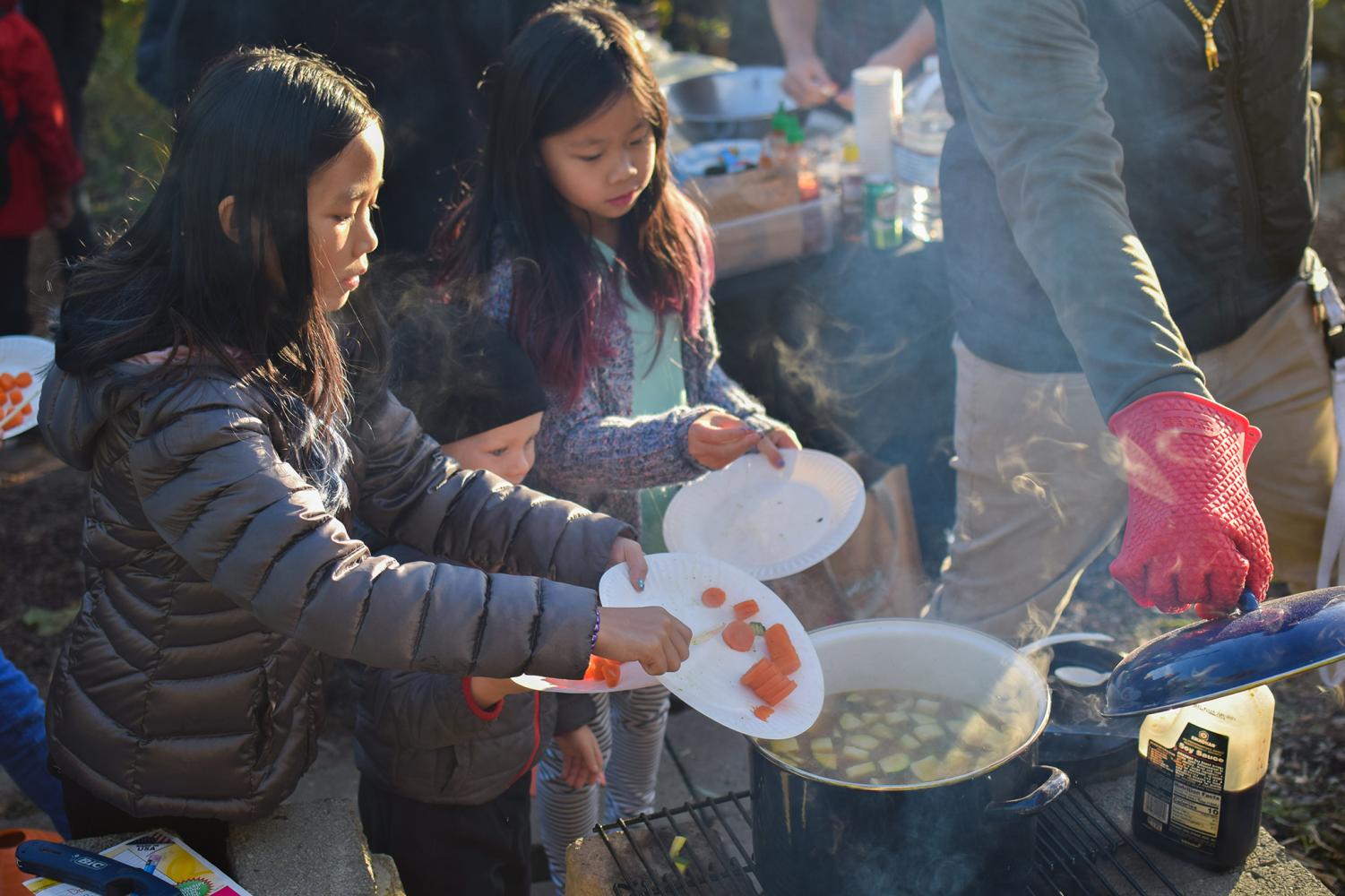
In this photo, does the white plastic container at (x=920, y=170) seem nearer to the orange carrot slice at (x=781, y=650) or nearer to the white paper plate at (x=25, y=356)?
the orange carrot slice at (x=781, y=650)

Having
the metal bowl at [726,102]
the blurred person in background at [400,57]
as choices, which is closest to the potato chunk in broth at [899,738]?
the blurred person in background at [400,57]

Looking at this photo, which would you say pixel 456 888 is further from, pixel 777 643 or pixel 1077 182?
pixel 1077 182

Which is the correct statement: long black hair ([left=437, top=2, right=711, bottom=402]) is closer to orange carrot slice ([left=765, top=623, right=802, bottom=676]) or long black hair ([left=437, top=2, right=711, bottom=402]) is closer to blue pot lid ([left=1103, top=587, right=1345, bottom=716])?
orange carrot slice ([left=765, top=623, right=802, bottom=676])

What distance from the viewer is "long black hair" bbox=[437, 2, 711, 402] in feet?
8.66

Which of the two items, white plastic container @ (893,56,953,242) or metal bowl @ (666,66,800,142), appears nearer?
white plastic container @ (893,56,953,242)

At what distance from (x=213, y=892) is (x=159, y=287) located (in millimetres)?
977

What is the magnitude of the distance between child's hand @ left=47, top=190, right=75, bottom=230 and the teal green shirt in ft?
13.8

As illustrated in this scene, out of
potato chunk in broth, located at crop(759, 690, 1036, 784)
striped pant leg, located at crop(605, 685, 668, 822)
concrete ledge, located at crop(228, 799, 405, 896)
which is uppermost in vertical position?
potato chunk in broth, located at crop(759, 690, 1036, 784)

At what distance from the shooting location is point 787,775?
5.86ft

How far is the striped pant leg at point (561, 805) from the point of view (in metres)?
2.87

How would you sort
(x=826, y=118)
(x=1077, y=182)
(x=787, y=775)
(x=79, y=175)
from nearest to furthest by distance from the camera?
1. (x=787, y=775)
2. (x=1077, y=182)
3. (x=826, y=118)
4. (x=79, y=175)

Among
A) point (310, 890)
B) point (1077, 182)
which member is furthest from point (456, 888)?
point (1077, 182)

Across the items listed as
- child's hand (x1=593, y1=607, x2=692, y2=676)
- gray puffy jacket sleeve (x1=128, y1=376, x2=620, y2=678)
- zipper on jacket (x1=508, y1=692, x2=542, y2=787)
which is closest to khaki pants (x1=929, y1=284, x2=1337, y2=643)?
zipper on jacket (x1=508, y1=692, x2=542, y2=787)

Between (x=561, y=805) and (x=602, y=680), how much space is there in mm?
1069
